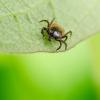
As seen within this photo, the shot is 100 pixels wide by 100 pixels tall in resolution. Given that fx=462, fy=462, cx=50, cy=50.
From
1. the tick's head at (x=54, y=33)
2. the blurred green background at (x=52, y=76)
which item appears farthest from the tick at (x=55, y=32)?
the blurred green background at (x=52, y=76)

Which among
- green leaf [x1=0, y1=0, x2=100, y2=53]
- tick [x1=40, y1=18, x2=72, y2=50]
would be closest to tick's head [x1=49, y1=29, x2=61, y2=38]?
tick [x1=40, y1=18, x2=72, y2=50]

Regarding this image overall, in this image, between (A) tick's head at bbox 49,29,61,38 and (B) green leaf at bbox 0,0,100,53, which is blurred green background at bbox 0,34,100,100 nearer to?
(A) tick's head at bbox 49,29,61,38

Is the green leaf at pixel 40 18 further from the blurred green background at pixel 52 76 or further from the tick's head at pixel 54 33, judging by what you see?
the blurred green background at pixel 52 76

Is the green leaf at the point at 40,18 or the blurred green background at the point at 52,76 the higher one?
the green leaf at the point at 40,18

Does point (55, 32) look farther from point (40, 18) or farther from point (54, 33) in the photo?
point (40, 18)

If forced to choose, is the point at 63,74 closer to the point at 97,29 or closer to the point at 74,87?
the point at 74,87

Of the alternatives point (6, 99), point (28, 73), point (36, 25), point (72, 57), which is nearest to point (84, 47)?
point (72, 57)
